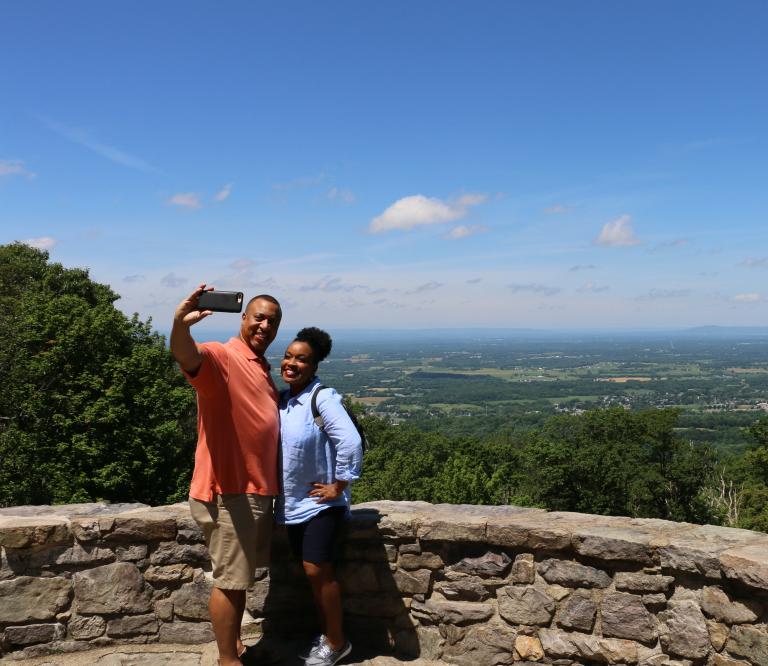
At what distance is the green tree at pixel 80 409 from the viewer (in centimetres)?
1650

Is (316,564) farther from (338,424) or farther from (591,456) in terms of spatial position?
(591,456)

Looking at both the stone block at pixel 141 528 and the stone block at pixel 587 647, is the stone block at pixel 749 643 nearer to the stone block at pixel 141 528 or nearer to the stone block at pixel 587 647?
the stone block at pixel 587 647

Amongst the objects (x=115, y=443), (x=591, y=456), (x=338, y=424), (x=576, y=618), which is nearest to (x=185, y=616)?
(x=338, y=424)

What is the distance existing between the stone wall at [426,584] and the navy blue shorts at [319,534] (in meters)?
0.33

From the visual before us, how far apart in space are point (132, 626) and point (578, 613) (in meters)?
2.44

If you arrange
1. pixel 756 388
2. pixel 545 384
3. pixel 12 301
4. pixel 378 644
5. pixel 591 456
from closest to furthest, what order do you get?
pixel 378 644
pixel 12 301
pixel 591 456
pixel 756 388
pixel 545 384

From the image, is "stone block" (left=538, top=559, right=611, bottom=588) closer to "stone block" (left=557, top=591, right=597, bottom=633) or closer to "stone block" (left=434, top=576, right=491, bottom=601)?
"stone block" (left=557, top=591, right=597, bottom=633)

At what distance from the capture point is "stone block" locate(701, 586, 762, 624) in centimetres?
263

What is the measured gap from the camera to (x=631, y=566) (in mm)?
2965

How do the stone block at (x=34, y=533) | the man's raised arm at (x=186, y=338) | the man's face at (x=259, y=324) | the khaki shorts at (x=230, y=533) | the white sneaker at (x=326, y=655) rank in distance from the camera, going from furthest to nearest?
the stone block at (x=34, y=533) → the white sneaker at (x=326, y=655) → the man's face at (x=259, y=324) → the khaki shorts at (x=230, y=533) → the man's raised arm at (x=186, y=338)

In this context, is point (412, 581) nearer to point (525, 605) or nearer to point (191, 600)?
point (525, 605)

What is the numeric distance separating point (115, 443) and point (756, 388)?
115 m

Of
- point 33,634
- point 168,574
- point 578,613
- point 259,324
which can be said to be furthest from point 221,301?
point 578,613

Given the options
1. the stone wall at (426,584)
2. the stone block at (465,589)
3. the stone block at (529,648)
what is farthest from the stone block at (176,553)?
the stone block at (529,648)
